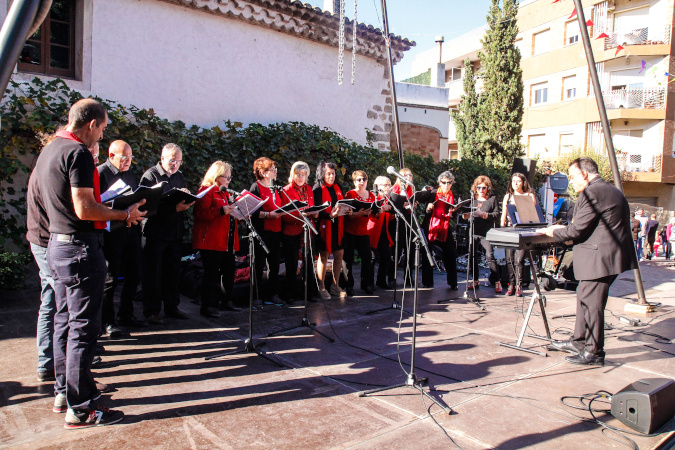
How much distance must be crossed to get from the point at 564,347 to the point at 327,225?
3.31 meters

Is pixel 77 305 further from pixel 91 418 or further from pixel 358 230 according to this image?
pixel 358 230

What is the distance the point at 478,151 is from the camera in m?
20.1

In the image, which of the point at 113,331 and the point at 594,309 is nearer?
the point at 594,309

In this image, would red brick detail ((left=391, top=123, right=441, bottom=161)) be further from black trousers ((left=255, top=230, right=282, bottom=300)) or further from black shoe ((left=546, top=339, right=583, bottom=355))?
black shoe ((left=546, top=339, right=583, bottom=355))

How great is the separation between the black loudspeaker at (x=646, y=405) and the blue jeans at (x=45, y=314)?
4.26 meters

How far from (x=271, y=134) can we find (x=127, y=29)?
2894mm

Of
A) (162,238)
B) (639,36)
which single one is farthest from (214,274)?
(639,36)

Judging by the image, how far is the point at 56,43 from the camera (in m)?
7.98

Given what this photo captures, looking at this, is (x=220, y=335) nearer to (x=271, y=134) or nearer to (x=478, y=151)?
(x=271, y=134)

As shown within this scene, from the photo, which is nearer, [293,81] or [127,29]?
[127,29]

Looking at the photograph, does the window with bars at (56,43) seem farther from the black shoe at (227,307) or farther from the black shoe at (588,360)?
the black shoe at (588,360)

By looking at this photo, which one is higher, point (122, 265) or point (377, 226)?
point (377, 226)

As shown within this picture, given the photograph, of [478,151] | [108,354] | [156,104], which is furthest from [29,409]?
Result: [478,151]

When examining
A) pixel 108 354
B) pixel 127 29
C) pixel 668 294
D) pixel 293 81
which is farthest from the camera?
pixel 293 81
